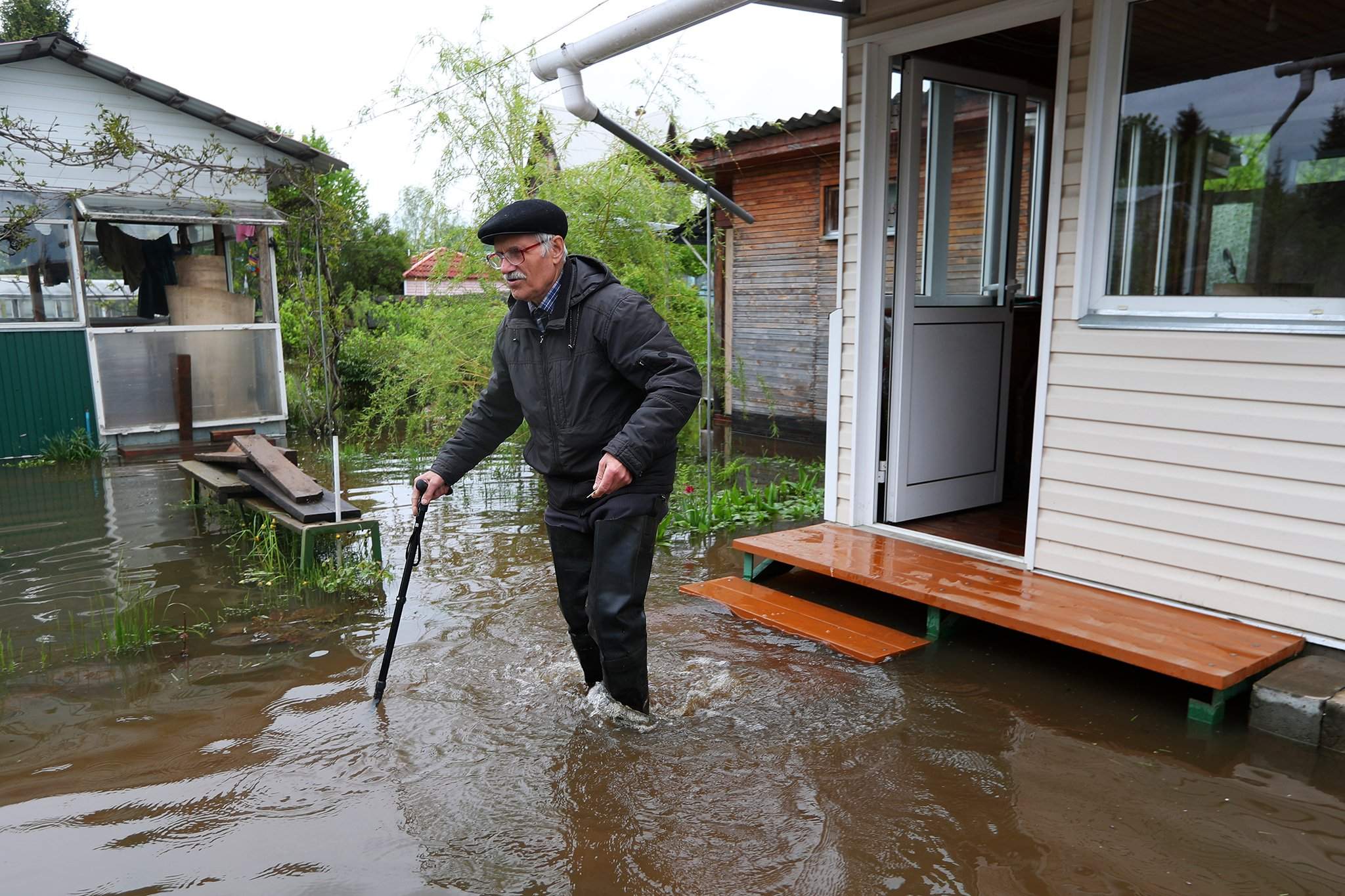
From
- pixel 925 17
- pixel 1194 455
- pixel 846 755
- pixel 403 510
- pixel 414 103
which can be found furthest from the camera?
pixel 414 103

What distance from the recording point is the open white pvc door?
4848 mm

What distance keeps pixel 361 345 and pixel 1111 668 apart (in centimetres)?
1000

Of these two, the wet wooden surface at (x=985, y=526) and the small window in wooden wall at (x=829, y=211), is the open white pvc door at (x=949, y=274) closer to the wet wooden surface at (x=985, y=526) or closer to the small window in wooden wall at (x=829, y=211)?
the wet wooden surface at (x=985, y=526)

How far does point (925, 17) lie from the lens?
177 inches

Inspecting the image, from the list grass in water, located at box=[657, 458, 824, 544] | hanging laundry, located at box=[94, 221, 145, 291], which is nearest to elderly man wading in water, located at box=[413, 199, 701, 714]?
grass in water, located at box=[657, 458, 824, 544]

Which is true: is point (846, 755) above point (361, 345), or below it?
below

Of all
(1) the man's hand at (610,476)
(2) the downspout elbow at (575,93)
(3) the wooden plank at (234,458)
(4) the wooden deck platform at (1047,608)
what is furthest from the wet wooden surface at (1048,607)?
(3) the wooden plank at (234,458)

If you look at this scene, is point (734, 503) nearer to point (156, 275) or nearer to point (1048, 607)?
point (1048, 607)

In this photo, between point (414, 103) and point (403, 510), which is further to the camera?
point (414, 103)

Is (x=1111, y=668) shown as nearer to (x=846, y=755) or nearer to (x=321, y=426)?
(x=846, y=755)

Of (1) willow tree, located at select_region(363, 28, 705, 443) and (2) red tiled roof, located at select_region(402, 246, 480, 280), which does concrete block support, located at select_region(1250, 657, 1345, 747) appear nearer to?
→ (1) willow tree, located at select_region(363, 28, 705, 443)

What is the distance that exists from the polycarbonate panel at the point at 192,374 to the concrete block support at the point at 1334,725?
10.3m

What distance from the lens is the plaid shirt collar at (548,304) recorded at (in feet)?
10.6

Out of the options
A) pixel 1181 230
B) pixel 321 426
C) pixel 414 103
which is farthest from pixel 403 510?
pixel 1181 230
